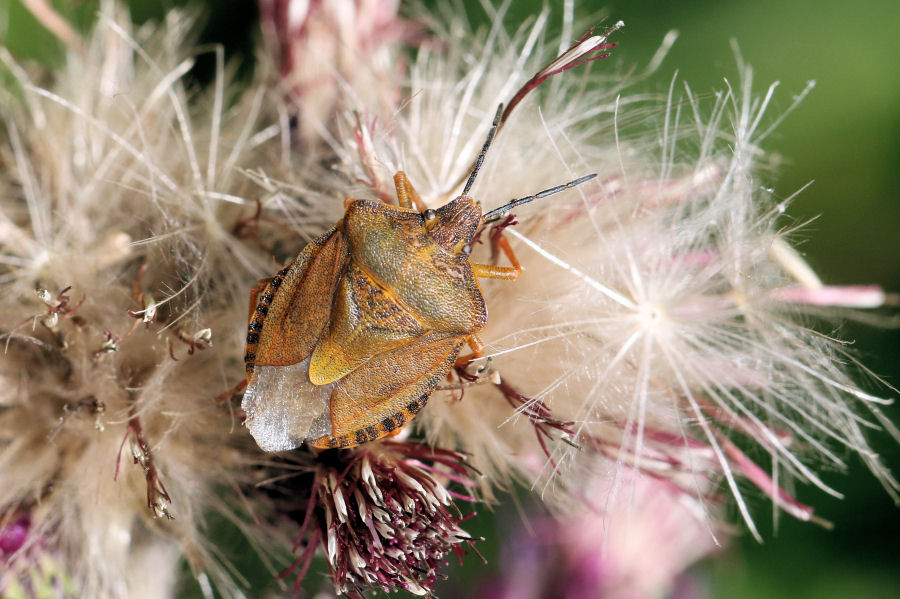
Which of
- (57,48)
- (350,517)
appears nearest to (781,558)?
(350,517)

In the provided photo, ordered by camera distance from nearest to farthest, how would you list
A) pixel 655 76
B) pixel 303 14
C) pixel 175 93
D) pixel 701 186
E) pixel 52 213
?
1. pixel 701 186
2. pixel 52 213
3. pixel 175 93
4. pixel 303 14
5. pixel 655 76

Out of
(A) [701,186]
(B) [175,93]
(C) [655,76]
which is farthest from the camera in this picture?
(C) [655,76]

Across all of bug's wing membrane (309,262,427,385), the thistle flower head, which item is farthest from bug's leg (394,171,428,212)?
the thistle flower head

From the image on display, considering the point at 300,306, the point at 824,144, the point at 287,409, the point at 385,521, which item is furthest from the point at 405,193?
the point at 824,144

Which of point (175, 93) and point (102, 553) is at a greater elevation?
point (175, 93)

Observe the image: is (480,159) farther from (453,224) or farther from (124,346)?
(124,346)

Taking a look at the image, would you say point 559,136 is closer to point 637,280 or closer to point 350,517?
point 637,280
